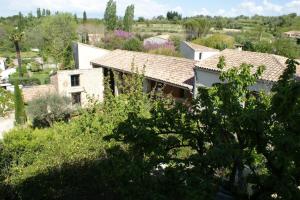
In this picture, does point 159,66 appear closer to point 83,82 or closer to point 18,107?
point 83,82

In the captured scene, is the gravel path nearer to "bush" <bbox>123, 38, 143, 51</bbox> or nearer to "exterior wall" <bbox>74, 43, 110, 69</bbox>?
"exterior wall" <bbox>74, 43, 110, 69</bbox>

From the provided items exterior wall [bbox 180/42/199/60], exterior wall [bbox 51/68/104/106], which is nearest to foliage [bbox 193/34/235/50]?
exterior wall [bbox 180/42/199/60]

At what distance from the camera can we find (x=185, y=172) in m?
4.79

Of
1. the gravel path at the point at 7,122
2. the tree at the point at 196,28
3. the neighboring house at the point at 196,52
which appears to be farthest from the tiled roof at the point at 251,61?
the tree at the point at 196,28

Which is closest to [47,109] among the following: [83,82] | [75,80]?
[75,80]

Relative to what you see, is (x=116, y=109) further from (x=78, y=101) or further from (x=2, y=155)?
(x=78, y=101)

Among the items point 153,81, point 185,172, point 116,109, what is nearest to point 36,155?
point 116,109

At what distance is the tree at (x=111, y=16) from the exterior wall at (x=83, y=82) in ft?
154

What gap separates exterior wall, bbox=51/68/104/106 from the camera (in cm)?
2736

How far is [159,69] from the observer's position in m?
25.5

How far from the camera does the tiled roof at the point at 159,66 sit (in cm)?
2327

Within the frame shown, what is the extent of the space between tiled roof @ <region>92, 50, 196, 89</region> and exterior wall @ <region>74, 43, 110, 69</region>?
69.0 inches

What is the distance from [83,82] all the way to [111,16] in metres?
49.2

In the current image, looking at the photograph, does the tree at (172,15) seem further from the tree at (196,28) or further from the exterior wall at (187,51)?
the exterior wall at (187,51)
